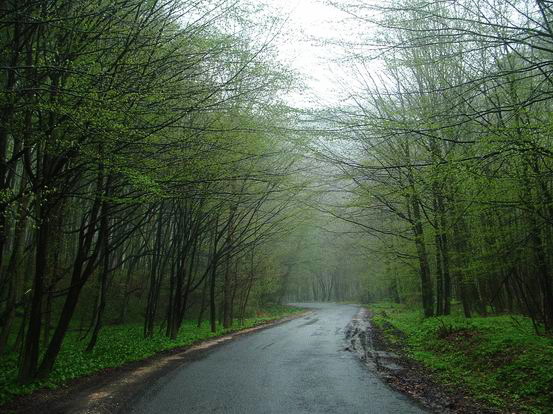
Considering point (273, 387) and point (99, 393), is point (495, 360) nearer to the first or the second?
point (273, 387)

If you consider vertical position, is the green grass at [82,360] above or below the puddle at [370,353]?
above

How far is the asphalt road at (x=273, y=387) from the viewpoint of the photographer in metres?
6.01

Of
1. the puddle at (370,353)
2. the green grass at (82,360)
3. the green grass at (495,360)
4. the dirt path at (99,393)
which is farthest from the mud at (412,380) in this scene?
the green grass at (82,360)

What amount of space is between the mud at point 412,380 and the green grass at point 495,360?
28 cm

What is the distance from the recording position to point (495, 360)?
8.31 metres

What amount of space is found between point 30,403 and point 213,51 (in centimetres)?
641

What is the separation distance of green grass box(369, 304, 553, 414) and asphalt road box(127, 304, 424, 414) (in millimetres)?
1560

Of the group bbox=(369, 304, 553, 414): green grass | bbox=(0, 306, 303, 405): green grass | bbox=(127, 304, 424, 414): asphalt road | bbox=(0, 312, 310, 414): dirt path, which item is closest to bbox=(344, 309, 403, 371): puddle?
bbox=(127, 304, 424, 414): asphalt road

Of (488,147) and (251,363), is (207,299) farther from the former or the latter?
(488,147)

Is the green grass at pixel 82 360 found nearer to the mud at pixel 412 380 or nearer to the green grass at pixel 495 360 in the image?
the mud at pixel 412 380

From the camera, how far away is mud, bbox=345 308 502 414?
5.99 m

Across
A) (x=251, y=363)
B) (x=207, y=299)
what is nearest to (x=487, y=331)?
(x=251, y=363)

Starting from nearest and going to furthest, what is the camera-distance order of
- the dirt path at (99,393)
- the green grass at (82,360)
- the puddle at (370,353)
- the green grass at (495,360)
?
the dirt path at (99,393), the green grass at (495,360), the green grass at (82,360), the puddle at (370,353)

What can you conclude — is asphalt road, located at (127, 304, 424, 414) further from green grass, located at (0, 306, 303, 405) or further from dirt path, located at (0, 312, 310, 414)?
green grass, located at (0, 306, 303, 405)
